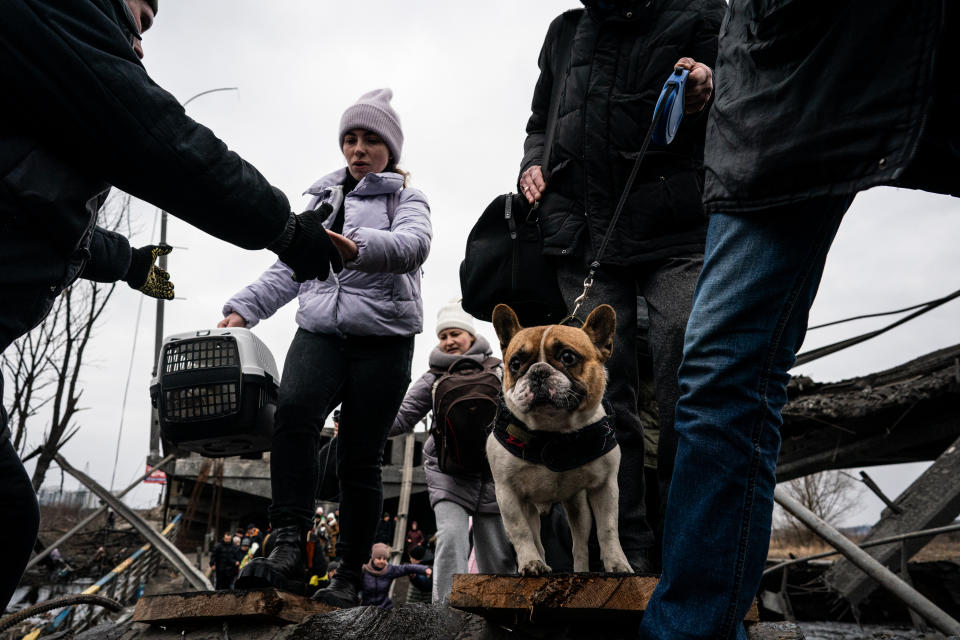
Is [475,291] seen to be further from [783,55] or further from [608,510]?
[783,55]

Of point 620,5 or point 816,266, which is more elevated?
point 620,5

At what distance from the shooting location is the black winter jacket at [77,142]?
4.47 ft

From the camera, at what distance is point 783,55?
1.44 metres

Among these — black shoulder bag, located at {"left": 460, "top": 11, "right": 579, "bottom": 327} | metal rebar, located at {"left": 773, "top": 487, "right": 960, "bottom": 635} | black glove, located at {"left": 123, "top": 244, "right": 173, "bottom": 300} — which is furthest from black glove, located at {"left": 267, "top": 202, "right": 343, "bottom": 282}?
metal rebar, located at {"left": 773, "top": 487, "right": 960, "bottom": 635}

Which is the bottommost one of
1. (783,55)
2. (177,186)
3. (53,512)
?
(53,512)

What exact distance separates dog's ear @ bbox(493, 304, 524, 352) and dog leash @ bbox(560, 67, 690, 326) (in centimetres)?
30

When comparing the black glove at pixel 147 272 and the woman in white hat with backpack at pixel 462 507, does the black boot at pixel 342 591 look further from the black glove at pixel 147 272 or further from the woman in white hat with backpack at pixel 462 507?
the black glove at pixel 147 272

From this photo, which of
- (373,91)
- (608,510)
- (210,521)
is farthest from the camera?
(210,521)

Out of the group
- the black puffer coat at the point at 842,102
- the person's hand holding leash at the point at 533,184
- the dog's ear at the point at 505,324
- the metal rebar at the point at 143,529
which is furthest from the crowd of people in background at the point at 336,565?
the black puffer coat at the point at 842,102

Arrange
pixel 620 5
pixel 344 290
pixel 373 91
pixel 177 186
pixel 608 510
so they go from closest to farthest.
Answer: pixel 177 186 < pixel 608 510 < pixel 620 5 < pixel 344 290 < pixel 373 91

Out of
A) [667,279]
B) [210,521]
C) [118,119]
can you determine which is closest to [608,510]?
[667,279]

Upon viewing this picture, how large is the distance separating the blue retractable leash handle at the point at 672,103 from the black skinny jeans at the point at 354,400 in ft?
5.27

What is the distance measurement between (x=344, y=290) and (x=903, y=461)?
5647 millimetres

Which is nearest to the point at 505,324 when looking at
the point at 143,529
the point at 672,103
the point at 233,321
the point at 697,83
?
the point at 672,103
